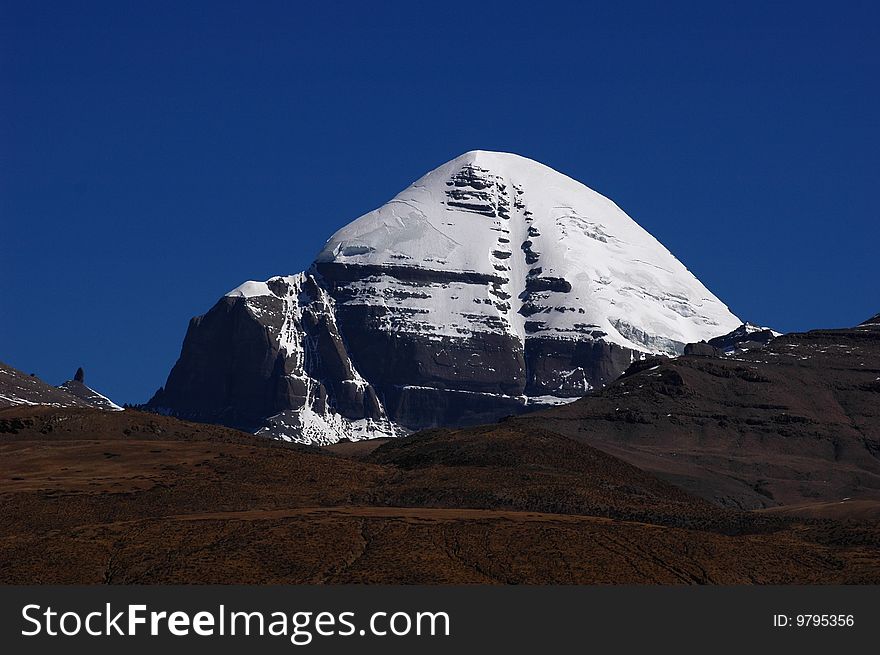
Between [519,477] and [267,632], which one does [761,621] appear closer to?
[267,632]

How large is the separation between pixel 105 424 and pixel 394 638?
364ft

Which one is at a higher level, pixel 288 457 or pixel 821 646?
pixel 288 457

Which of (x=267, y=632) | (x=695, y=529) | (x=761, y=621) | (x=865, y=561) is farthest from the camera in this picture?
(x=695, y=529)

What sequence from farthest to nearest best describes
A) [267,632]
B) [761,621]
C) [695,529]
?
1. [695,529]
2. [761,621]
3. [267,632]

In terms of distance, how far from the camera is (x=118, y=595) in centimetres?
9456

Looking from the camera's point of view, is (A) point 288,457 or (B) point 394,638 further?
(A) point 288,457

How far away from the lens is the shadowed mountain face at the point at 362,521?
129 meters

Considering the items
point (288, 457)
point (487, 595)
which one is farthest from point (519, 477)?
point (487, 595)

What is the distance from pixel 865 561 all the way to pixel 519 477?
40.8 metres

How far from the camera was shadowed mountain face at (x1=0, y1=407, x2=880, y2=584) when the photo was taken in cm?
12912

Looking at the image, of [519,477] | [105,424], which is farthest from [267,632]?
[105,424]

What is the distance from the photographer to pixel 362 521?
143750 millimetres

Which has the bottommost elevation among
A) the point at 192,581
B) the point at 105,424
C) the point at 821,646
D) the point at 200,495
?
the point at 821,646

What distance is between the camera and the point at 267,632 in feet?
294
